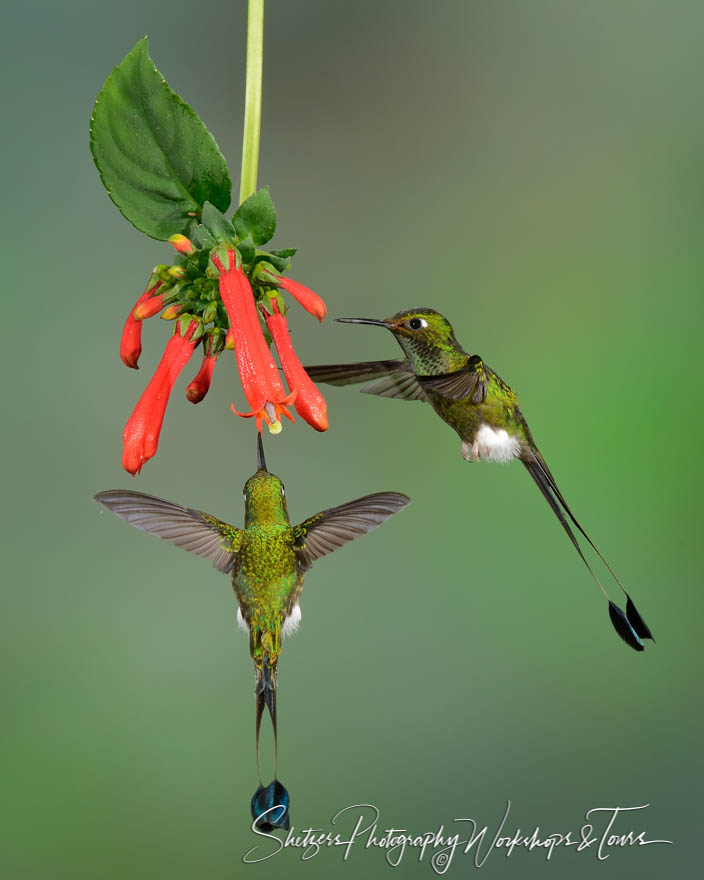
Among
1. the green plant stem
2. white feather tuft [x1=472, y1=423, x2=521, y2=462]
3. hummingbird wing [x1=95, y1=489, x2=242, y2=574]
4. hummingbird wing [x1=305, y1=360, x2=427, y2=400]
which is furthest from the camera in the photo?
white feather tuft [x1=472, y1=423, x2=521, y2=462]

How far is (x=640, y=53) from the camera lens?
7.59 ft

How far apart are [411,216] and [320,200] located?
0.20 meters

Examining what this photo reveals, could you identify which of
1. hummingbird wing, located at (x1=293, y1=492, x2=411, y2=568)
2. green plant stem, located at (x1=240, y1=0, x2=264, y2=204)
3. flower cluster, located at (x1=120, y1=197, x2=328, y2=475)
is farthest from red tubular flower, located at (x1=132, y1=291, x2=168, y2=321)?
hummingbird wing, located at (x1=293, y1=492, x2=411, y2=568)

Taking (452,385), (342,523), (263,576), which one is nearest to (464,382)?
(452,385)

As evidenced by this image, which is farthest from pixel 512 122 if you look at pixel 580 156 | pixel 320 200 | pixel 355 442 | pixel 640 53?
pixel 355 442

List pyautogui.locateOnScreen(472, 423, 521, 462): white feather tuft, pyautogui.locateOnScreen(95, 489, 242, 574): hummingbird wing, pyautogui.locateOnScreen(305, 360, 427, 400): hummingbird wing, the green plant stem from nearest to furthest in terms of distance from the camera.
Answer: the green plant stem < pyautogui.locateOnScreen(95, 489, 242, 574): hummingbird wing < pyautogui.locateOnScreen(305, 360, 427, 400): hummingbird wing < pyautogui.locateOnScreen(472, 423, 521, 462): white feather tuft

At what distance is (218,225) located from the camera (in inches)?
29.5

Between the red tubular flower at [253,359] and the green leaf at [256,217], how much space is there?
0.14 ft

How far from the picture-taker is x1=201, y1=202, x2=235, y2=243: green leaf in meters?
0.75

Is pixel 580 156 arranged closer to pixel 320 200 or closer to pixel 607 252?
pixel 607 252

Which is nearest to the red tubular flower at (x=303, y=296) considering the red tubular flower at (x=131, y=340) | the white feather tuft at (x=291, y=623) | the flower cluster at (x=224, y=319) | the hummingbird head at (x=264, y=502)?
the flower cluster at (x=224, y=319)

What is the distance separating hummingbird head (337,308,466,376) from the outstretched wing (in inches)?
0.7

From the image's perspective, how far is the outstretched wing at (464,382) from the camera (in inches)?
37.2

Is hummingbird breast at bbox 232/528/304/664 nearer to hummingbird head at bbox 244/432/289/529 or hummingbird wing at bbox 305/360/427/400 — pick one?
hummingbird head at bbox 244/432/289/529
